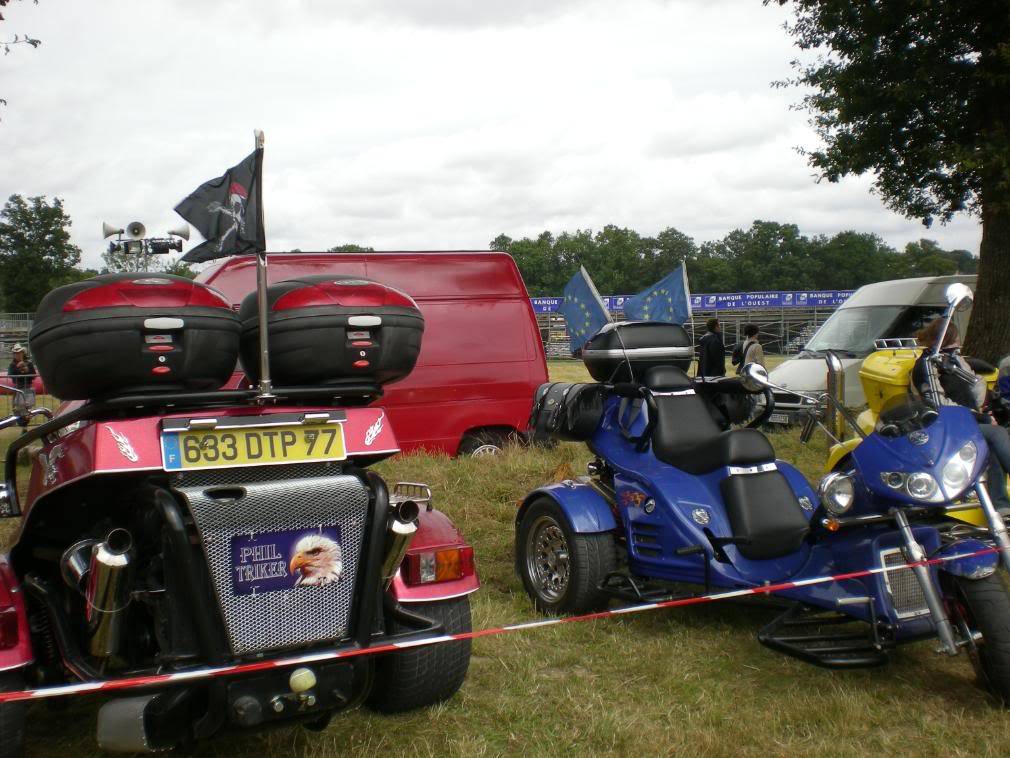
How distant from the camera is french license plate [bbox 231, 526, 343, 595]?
303 cm

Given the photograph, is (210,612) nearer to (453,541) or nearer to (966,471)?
(453,541)

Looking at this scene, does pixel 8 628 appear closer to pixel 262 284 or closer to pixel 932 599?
pixel 262 284

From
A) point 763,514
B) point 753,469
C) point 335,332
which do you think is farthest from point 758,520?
point 335,332

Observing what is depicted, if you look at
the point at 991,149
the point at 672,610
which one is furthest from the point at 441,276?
the point at 991,149

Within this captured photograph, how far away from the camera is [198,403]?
10.6 ft

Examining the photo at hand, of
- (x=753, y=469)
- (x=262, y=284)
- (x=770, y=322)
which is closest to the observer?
(x=262, y=284)

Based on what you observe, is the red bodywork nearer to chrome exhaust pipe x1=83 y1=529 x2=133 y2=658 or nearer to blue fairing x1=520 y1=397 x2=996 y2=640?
chrome exhaust pipe x1=83 y1=529 x2=133 y2=658

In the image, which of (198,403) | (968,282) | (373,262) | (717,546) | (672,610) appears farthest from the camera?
(968,282)

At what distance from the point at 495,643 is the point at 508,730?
1.01 meters

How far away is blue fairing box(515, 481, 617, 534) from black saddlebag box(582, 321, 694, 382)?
689mm

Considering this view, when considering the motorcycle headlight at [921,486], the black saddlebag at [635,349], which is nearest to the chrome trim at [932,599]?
the motorcycle headlight at [921,486]

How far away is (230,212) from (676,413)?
2896 millimetres

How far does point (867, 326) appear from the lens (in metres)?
13.6

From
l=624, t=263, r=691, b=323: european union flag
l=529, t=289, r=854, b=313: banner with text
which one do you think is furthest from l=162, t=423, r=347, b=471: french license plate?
l=529, t=289, r=854, b=313: banner with text
